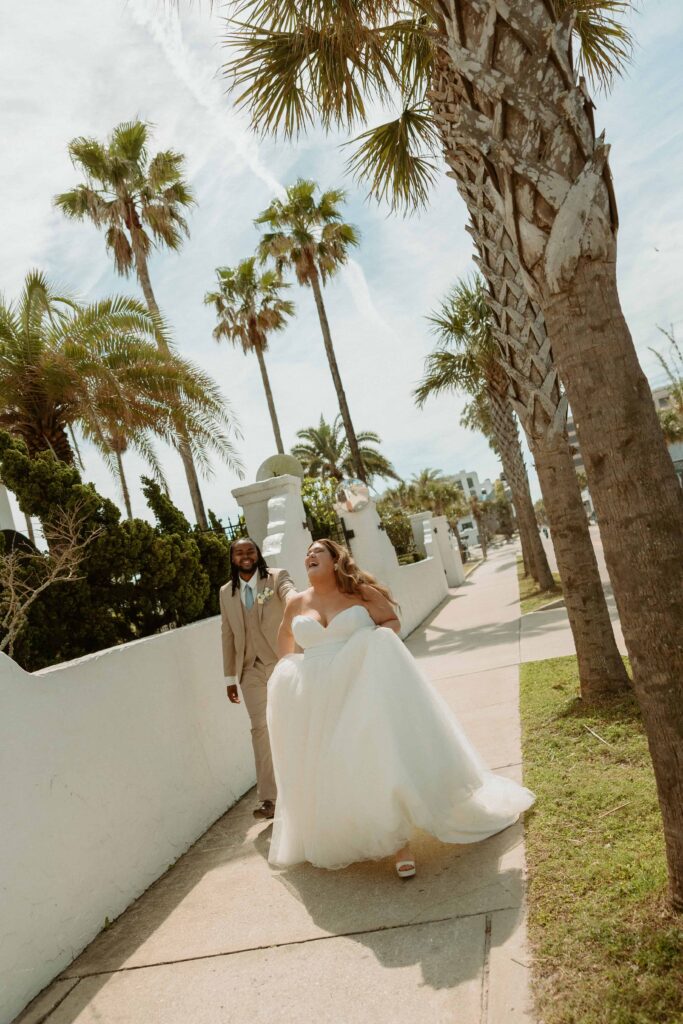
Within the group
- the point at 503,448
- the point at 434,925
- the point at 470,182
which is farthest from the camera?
the point at 503,448

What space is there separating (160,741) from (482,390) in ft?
55.5

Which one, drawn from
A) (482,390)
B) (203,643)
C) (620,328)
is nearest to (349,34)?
(620,328)

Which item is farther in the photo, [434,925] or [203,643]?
[203,643]

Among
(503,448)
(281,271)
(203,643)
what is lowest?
(203,643)

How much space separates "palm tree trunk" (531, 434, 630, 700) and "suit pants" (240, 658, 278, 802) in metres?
2.41

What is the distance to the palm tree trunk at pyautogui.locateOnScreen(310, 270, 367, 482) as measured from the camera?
78.0 feet

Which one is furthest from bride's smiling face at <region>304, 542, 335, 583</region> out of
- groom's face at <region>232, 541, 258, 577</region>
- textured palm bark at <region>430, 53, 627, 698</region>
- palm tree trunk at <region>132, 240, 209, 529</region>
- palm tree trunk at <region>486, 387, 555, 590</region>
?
palm tree trunk at <region>132, 240, 209, 529</region>

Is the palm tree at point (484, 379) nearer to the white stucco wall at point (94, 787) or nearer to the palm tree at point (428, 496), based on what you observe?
the white stucco wall at point (94, 787)

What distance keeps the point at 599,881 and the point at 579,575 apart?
3294mm

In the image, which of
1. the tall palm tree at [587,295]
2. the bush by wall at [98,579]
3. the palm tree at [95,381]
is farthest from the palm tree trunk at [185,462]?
the tall palm tree at [587,295]

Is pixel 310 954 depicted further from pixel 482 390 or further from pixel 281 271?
pixel 281 271

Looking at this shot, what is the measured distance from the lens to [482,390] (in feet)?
68.4

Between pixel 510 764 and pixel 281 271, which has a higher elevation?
pixel 281 271

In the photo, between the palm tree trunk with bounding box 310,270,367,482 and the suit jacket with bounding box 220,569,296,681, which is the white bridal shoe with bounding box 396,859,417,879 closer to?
the suit jacket with bounding box 220,569,296,681
